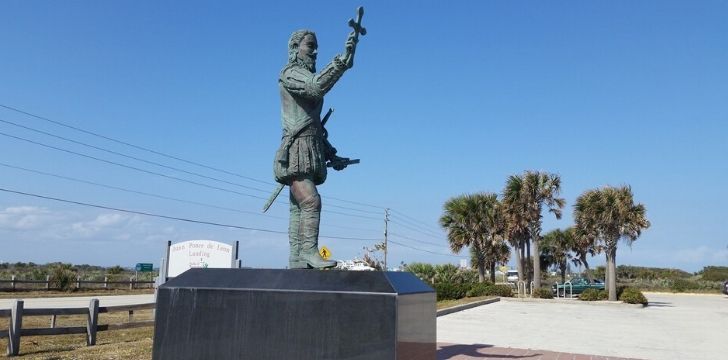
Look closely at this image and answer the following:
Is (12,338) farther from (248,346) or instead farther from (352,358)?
(352,358)

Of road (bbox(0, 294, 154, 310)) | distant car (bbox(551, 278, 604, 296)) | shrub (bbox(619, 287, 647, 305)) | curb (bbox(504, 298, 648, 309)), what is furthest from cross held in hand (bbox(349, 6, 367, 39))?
distant car (bbox(551, 278, 604, 296))

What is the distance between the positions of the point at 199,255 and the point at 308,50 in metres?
8.97

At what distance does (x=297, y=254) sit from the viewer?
5.57 meters

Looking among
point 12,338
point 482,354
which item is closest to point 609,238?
point 482,354

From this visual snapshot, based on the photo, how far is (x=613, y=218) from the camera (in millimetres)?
28484

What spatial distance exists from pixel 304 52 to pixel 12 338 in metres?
6.88

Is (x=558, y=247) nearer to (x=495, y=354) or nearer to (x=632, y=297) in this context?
(x=632, y=297)

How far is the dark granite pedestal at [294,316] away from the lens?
4348mm

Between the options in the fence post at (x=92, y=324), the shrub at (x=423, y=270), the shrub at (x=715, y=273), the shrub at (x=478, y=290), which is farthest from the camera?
the shrub at (x=715, y=273)

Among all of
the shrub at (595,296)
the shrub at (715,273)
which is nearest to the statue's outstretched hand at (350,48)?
the shrub at (595,296)

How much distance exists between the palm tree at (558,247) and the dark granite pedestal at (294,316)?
150ft

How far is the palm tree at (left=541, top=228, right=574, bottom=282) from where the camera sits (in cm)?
4808

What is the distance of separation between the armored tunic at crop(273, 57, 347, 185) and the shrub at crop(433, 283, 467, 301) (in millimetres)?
20866

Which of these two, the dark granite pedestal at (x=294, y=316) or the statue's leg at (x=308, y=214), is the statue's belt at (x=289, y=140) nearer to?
the statue's leg at (x=308, y=214)
